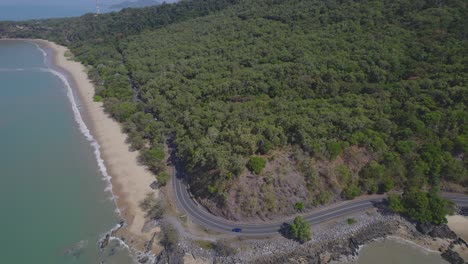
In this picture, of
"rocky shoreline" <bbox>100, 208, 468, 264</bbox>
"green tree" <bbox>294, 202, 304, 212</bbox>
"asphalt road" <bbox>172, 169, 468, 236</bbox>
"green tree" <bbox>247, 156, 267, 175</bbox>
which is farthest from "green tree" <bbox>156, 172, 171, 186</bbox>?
"green tree" <bbox>294, 202, 304, 212</bbox>

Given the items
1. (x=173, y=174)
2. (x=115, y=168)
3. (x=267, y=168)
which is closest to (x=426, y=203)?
(x=267, y=168)

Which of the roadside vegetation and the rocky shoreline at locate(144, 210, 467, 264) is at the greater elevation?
the roadside vegetation

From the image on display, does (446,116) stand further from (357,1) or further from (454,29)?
(357,1)

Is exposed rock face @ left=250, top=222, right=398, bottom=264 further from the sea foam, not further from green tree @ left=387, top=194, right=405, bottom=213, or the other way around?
the sea foam

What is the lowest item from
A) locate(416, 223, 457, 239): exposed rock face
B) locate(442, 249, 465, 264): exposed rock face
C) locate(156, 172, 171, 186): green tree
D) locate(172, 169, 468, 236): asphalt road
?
locate(442, 249, 465, 264): exposed rock face

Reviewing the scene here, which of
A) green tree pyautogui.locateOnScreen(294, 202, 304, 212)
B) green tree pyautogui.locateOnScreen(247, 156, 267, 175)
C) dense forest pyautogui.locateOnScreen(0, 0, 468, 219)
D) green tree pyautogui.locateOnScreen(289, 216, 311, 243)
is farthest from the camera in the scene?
dense forest pyautogui.locateOnScreen(0, 0, 468, 219)

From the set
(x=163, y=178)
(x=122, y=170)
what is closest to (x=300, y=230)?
(x=163, y=178)

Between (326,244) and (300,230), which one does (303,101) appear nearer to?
(300,230)

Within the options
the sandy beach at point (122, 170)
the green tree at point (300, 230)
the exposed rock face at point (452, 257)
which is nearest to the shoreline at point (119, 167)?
the sandy beach at point (122, 170)
